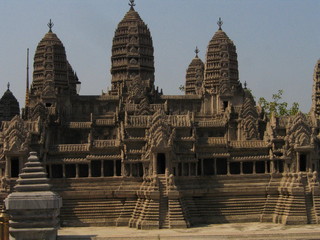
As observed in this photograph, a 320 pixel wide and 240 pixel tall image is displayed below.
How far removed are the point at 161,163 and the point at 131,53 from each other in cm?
4024

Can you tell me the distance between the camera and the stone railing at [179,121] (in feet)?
209

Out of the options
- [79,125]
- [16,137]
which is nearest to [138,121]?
[16,137]

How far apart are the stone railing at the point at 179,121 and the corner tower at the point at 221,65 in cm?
2992

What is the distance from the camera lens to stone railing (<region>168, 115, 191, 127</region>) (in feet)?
209

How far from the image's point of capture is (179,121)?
64.0 metres

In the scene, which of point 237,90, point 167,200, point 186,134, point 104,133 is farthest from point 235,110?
point 167,200

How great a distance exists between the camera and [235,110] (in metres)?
89.1

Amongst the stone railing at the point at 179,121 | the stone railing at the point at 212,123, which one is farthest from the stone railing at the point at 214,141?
the stone railing at the point at 212,123

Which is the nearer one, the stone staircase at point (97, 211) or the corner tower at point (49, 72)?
the stone staircase at point (97, 211)

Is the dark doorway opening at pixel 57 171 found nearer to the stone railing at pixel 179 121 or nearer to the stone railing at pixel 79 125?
the stone railing at pixel 179 121

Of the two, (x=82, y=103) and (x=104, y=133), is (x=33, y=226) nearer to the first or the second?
(x=104, y=133)

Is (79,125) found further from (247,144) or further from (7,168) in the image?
(247,144)

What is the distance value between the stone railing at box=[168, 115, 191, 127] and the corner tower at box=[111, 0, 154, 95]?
33.3m

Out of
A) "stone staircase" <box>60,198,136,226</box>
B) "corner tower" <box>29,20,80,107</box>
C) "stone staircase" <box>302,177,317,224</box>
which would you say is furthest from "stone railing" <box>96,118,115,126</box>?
"stone staircase" <box>302,177,317,224</box>
